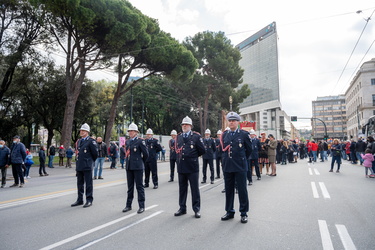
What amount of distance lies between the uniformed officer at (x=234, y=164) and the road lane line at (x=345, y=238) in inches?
62.6

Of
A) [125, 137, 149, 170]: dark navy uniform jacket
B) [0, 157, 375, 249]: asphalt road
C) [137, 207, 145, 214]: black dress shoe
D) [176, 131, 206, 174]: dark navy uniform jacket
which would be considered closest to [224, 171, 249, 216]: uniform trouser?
[0, 157, 375, 249]: asphalt road

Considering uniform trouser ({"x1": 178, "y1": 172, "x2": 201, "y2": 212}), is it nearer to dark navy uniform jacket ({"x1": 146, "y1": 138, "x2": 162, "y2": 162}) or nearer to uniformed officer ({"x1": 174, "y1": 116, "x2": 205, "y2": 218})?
uniformed officer ({"x1": 174, "y1": 116, "x2": 205, "y2": 218})

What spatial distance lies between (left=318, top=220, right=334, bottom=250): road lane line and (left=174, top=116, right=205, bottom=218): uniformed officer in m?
2.30

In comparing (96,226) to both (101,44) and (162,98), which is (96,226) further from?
(162,98)

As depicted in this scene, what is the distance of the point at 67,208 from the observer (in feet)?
20.8

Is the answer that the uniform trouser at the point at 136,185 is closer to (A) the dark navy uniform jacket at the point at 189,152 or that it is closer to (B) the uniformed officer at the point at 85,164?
(A) the dark navy uniform jacket at the point at 189,152

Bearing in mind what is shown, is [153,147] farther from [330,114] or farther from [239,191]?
[330,114]

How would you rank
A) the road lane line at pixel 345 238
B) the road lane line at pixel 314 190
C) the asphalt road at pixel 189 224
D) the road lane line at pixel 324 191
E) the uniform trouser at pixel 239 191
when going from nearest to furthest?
the road lane line at pixel 345 238
the asphalt road at pixel 189 224
the uniform trouser at pixel 239 191
the road lane line at pixel 324 191
the road lane line at pixel 314 190

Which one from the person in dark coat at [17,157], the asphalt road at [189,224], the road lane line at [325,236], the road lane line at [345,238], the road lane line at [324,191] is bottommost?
the road lane line at [324,191]

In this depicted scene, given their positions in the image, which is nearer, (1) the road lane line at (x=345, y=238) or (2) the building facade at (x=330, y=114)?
(1) the road lane line at (x=345, y=238)

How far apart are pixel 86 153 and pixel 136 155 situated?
5.04 ft

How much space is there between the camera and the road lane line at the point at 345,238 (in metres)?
3.85

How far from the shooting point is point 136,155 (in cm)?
627

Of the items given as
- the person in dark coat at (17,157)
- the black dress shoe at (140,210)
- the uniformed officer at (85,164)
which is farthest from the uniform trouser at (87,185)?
the person in dark coat at (17,157)
